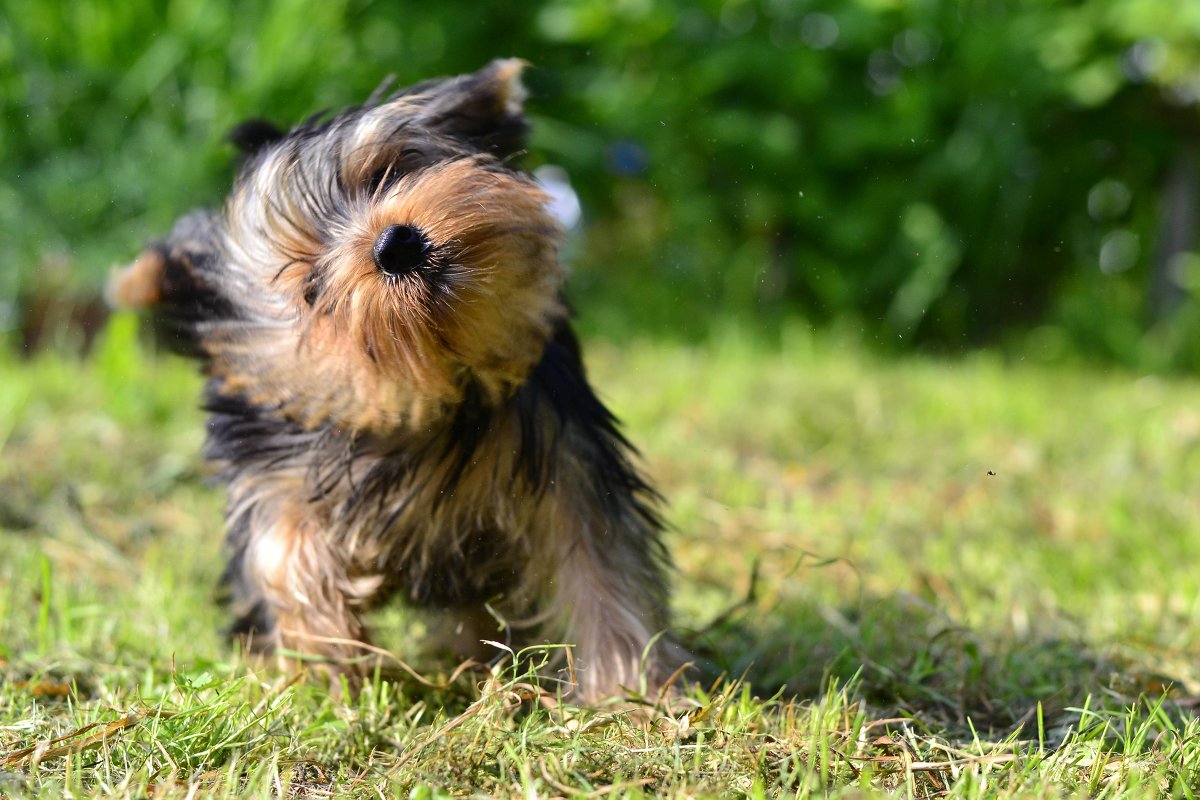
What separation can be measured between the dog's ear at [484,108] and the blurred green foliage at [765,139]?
3578 millimetres

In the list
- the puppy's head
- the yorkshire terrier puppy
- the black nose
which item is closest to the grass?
the yorkshire terrier puppy

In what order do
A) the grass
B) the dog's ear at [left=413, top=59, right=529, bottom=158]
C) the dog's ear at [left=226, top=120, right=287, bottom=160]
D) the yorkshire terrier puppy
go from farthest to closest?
the dog's ear at [left=226, top=120, right=287, bottom=160]
the dog's ear at [left=413, top=59, right=529, bottom=158]
the yorkshire terrier puppy
the grass

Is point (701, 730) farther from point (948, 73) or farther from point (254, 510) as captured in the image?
point (948, 73)

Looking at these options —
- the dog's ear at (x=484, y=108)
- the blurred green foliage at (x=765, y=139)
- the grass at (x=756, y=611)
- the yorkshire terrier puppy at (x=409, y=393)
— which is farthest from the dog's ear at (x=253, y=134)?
the blurred green foliage at (x=765, y=139)

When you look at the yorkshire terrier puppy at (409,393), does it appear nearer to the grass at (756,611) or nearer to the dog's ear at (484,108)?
the dog's ear at (484,108)

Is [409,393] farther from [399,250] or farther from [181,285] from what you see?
[181,285]

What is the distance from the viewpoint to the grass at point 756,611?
221 centimetres

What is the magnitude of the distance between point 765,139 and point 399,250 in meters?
4.89

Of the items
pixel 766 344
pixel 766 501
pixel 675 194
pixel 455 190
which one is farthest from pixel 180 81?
pixel 455 190

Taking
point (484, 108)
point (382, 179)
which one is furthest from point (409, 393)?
point (484, 108)

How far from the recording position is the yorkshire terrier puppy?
2350mm

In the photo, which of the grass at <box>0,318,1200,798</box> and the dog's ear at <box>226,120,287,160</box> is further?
the dog's ear at <box>226,120,287,160</box>

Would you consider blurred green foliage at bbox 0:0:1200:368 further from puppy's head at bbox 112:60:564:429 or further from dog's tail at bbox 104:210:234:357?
puppy's head at bbox 112:60:564:429

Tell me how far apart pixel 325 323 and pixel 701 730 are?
992 mm
